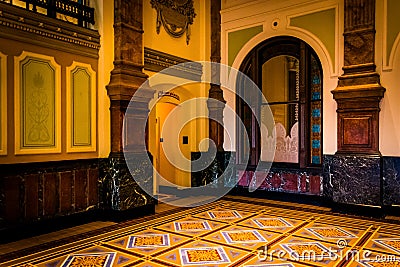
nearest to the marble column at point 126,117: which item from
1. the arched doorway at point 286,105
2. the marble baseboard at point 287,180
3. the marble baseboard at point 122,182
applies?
the marble baseboard at point 122,182

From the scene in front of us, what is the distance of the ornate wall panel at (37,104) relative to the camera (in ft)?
14.7

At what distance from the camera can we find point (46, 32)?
473cm

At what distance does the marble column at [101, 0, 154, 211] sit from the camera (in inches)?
211

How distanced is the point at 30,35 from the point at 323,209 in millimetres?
A: 5307

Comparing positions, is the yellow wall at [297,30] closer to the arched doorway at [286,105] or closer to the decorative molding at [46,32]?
the arched doorway at [286,105]

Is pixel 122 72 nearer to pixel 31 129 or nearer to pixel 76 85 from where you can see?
pixel 76 85

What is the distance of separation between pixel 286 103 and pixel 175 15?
9.25 ft

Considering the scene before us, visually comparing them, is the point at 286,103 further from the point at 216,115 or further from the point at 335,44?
the point at 216,115

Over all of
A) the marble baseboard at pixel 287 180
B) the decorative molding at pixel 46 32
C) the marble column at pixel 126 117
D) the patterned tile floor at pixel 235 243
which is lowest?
the patterned tile floor at pixel 235 243

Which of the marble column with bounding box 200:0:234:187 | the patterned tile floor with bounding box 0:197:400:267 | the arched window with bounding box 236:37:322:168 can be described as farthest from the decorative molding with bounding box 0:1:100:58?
the arched window with bounding box 236:37:322:168

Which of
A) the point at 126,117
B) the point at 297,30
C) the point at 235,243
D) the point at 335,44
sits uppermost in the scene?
the point at 297,30

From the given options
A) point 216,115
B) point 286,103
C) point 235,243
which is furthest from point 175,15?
point 235,243

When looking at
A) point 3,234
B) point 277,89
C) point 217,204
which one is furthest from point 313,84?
point 3,234

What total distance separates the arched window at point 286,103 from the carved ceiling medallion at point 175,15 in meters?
1.47
